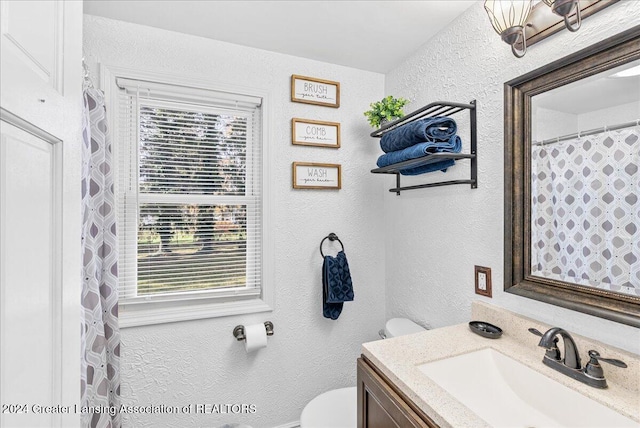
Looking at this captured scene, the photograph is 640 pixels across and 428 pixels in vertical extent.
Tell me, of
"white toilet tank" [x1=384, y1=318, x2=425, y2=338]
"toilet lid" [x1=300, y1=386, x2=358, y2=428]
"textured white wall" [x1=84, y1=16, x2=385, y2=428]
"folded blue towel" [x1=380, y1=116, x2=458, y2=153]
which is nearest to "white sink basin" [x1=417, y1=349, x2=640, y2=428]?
"white toilet tank" [x1=384, y1=318, x2=425, y2=338]

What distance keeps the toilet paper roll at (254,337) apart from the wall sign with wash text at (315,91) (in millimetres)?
1307

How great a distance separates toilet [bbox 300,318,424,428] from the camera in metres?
1.48

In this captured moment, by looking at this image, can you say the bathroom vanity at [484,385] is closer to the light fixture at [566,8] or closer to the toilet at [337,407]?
the toilet at [337,407]

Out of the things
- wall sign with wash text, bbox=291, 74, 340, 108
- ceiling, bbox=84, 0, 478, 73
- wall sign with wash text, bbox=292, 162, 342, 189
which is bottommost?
wall sign with wash text, bbox=292, 162, 342, 189

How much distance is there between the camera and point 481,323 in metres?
1.26

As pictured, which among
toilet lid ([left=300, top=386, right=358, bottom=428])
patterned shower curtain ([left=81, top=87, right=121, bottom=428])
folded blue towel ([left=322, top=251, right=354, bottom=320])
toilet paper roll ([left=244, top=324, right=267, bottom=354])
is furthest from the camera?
folded blue towel ([left=322, top=251, right=354, bottom=320])

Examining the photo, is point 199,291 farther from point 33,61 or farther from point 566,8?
point 566,8

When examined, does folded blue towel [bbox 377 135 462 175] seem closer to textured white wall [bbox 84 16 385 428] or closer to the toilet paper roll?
textured white wall [bbox 84 16 385 428]

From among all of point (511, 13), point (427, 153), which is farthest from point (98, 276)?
point (511, 13)

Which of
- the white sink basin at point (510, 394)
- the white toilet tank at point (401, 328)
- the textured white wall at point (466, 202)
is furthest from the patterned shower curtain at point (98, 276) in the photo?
the textured white wall at point (466, 202)

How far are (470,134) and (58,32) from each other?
57.2 inches

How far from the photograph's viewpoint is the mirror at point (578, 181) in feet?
2.91

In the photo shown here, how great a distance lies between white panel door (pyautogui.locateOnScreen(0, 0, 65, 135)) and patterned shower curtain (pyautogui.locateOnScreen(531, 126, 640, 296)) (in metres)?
1.41

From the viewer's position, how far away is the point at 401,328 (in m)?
1.69
